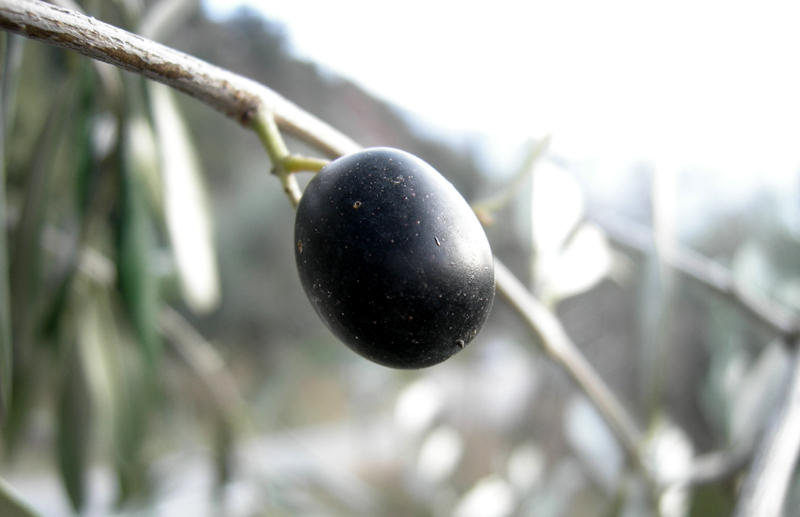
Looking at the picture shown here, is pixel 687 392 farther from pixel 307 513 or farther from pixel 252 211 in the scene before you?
pixel 252 211

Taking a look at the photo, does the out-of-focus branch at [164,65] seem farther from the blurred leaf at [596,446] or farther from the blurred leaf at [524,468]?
the blurred leaf at [524,468]

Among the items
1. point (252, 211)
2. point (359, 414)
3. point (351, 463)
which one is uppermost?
point (252, 211)

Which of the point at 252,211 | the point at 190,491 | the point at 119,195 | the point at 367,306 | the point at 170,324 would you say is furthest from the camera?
the point at 252,211

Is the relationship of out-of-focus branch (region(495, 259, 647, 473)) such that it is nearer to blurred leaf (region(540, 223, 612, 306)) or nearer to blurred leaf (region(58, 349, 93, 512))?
blurred leaf (region(540, 223, 612, 306))

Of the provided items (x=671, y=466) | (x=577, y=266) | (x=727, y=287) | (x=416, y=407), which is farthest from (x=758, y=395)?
(x=416, y=407)

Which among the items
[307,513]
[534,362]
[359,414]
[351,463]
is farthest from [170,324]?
[351,463]

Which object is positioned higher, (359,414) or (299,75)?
(299,75)

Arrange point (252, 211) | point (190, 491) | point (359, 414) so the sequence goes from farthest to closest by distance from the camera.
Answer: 1. point (359, 414)
2. point (252, 211)
3. point (190, 491)
